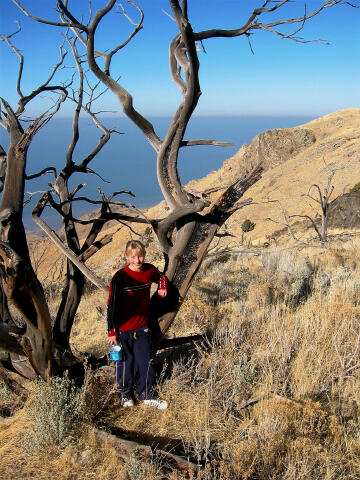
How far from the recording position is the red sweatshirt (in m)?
3.62

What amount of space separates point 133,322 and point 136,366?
41cm

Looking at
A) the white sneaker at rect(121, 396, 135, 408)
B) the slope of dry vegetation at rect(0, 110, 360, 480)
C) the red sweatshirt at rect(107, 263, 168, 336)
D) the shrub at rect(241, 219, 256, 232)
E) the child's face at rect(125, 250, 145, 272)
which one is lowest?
the white sneaker at rect(121, 396, 135, 408)

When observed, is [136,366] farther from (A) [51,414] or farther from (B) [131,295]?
(A) [51,414]

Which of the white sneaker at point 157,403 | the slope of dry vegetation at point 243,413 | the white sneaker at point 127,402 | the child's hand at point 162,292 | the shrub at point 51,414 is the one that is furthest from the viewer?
the child's hand at point 162,292

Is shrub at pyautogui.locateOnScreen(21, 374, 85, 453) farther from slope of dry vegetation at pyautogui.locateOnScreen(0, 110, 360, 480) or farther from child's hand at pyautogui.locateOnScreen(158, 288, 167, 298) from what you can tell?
child's hand at pyautogui.locateOnScreen(158, 288, 167, 298)

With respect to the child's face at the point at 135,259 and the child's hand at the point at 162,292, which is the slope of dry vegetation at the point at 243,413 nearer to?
the child's hand at the point at 162,292

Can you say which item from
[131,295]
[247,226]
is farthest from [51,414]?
[247,226]

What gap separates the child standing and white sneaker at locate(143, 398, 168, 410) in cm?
4

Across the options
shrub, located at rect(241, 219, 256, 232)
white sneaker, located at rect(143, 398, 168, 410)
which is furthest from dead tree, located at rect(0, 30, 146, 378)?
shrub, located at rect(241, 219, 256, 232)

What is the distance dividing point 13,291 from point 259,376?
227 cm

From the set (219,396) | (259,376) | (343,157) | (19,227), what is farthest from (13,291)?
(343,157)

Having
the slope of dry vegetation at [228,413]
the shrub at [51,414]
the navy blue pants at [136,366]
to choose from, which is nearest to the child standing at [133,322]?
the navy blue pants at [136,366]

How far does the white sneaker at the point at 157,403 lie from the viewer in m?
3.45

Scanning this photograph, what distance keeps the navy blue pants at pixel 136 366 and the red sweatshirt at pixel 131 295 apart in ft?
0.29
